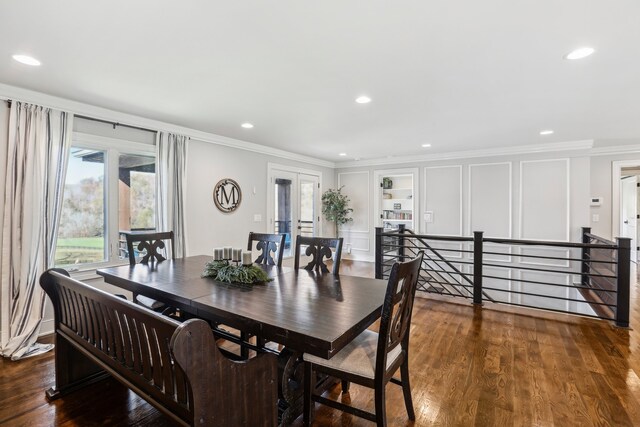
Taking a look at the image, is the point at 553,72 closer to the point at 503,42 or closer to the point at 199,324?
the point at 503,42

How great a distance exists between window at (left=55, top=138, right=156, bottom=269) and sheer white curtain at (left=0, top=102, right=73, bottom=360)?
0.24 metres

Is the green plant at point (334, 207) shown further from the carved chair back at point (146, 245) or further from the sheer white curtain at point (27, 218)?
the sheer white curtain at point (27, 218)

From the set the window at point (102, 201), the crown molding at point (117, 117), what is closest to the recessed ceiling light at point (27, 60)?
the crown molding at point (117, 117)

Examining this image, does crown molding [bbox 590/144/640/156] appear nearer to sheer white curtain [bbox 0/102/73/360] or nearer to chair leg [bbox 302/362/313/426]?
chair leg [bbox 302/362/313/426]

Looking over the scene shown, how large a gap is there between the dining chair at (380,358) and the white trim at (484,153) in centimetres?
496

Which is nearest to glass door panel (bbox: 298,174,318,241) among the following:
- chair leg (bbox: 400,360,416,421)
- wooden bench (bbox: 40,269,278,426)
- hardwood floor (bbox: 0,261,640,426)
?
hardwood floor (bbox: 0,261,640,426)

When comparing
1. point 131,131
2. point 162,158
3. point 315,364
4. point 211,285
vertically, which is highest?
point 131,131

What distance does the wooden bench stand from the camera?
108 cm

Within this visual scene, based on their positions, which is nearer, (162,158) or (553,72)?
(553,72)

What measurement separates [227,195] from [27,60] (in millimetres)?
2779

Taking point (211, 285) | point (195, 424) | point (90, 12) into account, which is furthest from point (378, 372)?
point (90, 12)

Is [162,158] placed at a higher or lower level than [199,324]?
higher

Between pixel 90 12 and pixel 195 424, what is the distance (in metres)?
2.11

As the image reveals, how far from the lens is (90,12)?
171 centimetres
